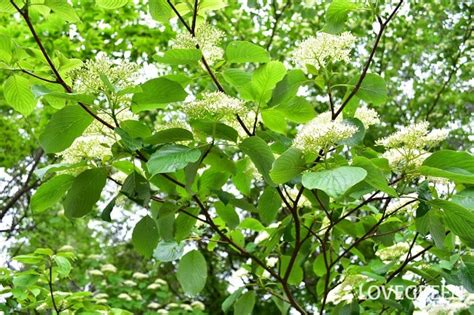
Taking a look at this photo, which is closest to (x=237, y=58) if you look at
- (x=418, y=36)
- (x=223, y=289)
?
(x=418, y=36)

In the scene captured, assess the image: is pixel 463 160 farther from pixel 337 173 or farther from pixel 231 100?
pixel 231 100

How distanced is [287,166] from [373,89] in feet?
1.07

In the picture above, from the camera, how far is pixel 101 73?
955 millimetres

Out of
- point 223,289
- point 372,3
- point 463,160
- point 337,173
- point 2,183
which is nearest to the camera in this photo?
point 337,173

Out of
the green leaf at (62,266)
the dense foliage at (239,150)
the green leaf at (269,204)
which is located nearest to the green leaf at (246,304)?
the dense foliage at (239,150)

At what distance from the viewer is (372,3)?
3.71ft

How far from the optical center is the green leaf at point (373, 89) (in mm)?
1172

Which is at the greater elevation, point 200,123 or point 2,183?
point 2,183

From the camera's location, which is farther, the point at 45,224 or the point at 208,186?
the point at 45,224

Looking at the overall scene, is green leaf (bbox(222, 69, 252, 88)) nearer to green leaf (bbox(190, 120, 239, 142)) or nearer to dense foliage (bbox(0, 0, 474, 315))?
dense foliage (bbox(0, 0, 474, 315))

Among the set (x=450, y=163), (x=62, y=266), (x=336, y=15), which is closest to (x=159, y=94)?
(x=336, y=15)

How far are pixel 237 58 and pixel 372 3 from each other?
273 millimetres

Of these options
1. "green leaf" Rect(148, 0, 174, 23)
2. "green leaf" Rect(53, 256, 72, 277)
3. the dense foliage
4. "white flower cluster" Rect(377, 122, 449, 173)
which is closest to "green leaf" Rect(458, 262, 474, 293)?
the dense foliage

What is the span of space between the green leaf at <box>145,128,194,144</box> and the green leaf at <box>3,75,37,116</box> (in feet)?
0.99
